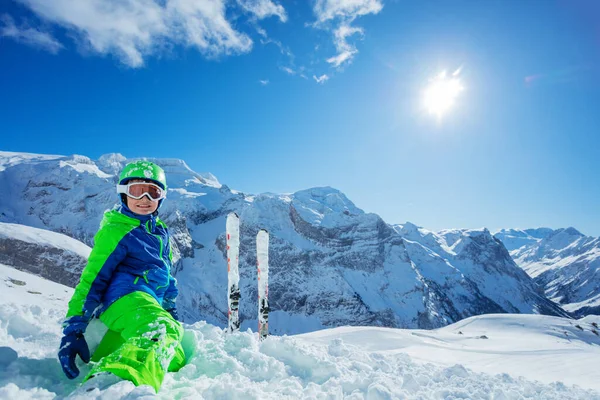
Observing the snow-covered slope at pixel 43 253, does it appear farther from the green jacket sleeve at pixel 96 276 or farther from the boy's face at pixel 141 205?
the green jacket sleeve at pixel 96 276

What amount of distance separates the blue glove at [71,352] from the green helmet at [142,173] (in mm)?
1898

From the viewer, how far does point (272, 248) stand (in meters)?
156

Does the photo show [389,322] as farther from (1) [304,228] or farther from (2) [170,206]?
(2) [170,206]

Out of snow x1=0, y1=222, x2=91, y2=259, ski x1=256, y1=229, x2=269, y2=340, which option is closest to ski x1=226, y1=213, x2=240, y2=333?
ski x1=256, y1=229, x2=269, y2=340

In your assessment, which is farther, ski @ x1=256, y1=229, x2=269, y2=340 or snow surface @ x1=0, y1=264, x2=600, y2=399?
ski @ x1=256, y1=229, x2=269, y2=340

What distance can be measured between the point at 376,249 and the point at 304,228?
3726cm

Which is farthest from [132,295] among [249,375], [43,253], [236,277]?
[43,253]

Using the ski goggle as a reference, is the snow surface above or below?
below

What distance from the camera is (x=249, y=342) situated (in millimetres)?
4875

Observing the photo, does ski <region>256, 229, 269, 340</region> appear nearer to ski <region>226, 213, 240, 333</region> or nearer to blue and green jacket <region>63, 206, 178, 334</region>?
ski <region>226, 213, 240, 333</region>

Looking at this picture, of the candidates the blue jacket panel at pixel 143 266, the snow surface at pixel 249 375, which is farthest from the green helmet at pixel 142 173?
the snow surface at pixel 249 375

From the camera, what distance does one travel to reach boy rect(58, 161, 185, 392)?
2818 millimetres

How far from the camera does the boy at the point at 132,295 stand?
282 cm

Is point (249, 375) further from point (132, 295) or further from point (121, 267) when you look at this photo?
point (121, 267)
